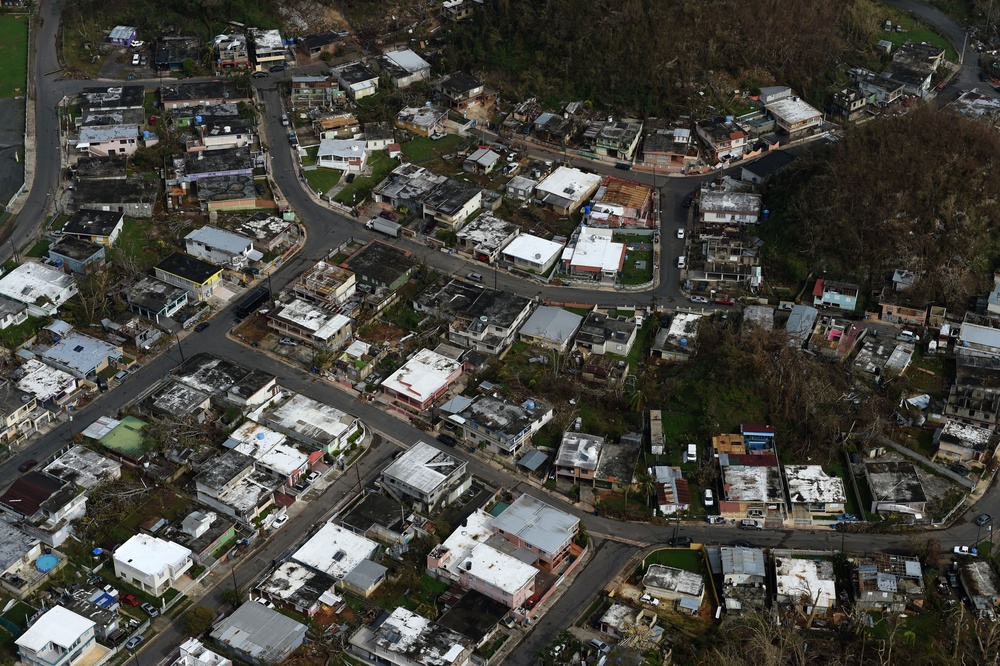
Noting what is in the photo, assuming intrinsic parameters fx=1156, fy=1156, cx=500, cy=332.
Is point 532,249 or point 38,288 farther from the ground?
point 38,288

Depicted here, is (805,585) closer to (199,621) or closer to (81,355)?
(199,621)

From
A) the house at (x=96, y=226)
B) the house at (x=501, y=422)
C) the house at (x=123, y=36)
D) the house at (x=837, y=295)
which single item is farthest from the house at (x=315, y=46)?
the house at (x=837, y=295)

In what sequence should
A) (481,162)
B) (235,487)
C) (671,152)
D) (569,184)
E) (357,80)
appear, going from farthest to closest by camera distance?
(357,80)
(671,152)
(481,162)
(569,184)
(235,487)

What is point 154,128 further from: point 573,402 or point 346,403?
point 573,402

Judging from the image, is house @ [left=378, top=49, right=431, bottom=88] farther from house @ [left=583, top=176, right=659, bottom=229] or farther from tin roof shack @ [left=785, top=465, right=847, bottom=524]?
tin roof shack @ [left=785, top=465, right=847, bottom=524]

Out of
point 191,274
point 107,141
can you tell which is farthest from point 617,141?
point 107,141

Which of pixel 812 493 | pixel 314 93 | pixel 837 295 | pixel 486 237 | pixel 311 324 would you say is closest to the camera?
pixel 812 493

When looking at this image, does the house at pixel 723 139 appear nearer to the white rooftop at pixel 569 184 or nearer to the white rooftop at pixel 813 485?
the white rooftop at pixel 569 184
